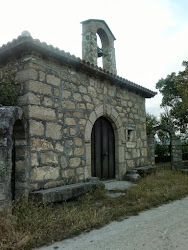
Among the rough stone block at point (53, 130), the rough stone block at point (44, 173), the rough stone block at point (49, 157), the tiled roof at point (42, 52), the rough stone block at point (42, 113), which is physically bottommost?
the rough stone block at point (44, 173)

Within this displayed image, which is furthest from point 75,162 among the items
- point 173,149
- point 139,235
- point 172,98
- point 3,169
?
point 172,98

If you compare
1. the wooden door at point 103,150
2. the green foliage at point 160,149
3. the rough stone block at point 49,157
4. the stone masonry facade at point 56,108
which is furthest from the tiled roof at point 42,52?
the green foliage at point 160,149

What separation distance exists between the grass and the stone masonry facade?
669 millimetres

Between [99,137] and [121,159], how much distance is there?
0.99 m

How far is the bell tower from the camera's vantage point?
6336 millimetres

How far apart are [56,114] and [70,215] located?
2153 millimetres

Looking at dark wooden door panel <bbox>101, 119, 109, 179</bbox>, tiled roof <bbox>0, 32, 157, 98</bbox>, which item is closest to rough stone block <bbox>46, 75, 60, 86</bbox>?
tiled roof <bbox>0, 32, 157, 98</bbox>

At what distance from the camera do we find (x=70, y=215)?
311 cm

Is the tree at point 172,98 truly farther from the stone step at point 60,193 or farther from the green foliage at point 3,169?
the green foliage at point 3,169

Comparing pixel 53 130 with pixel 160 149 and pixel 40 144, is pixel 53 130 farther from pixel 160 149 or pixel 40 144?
pixel 160 149

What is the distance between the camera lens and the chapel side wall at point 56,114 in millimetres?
4160

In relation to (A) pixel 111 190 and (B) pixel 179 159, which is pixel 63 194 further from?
(B) pixel 179 159

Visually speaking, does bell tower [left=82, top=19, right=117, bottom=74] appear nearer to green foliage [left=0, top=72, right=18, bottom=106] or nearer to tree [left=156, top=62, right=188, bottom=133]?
green foliage [left=0, top=72, right=18, bottom=106]

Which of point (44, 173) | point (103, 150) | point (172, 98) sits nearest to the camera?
point (44, 173)
